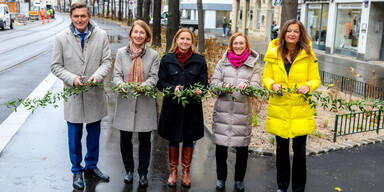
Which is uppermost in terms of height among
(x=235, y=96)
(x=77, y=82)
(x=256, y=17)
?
(x=256, y=17)

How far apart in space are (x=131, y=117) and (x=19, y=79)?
9.98 m

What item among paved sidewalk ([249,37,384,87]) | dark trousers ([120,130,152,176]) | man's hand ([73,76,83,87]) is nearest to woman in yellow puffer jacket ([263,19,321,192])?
dark trousers ([120,130,152,176])

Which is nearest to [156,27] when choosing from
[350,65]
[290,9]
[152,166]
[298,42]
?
[350,65]

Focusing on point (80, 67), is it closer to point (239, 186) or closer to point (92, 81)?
point (92, 81)

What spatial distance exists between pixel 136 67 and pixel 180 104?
26.1 inches

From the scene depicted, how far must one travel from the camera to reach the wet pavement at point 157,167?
523 centimetres

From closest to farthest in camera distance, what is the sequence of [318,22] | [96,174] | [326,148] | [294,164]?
[294,164]
[96,174]
[326,148]
[318,22]

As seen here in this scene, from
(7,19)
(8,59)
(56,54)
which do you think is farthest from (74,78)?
(7,19)

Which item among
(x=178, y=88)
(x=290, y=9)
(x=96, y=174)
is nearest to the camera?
(x=178, y=88)

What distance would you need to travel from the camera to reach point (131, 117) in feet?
16.6

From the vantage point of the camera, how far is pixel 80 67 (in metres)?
5.00

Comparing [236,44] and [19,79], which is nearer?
[236,44]

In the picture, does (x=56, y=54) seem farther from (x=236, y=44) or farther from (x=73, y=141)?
(x=236, y=44)

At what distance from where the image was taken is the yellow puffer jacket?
4762 mm
